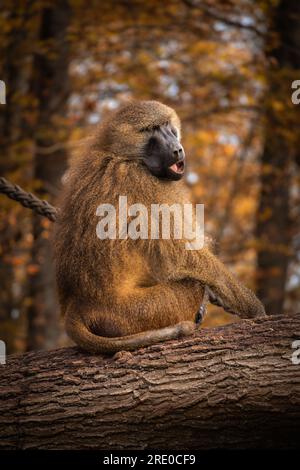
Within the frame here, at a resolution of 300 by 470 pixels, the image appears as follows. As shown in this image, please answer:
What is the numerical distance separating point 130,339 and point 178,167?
1.54 metres

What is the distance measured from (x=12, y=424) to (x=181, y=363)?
1234 millimetres

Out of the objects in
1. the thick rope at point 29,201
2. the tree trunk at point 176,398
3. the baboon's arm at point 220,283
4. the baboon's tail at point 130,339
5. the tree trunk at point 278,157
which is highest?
the tree trunk at point 278,157

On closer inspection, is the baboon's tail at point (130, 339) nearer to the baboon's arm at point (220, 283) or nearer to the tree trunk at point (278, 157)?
the baboon's arm at point (220, 283)

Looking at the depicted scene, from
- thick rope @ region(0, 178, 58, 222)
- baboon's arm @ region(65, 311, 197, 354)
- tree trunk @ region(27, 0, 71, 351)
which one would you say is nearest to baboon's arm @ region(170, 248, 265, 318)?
baboon's arm @ region(65, 311, 197, 354)

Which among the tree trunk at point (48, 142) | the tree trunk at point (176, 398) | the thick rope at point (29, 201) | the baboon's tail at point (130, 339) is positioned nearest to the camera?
the tree trunk at point (176, 398)

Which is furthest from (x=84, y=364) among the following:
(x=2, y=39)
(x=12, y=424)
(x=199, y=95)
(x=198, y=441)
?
(x=199, y=95)

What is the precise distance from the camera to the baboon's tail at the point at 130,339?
450 centimetres

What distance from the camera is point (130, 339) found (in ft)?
14.8

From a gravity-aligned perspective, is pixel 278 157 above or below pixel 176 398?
above

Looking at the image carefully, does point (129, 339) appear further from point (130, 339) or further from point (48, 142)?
point (48, 142)

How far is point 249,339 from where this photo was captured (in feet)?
13.9

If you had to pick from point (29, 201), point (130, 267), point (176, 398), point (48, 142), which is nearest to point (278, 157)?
point (48, 142)

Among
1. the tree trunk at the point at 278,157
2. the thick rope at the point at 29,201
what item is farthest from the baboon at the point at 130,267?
the tree trunk at the point at 278,157
